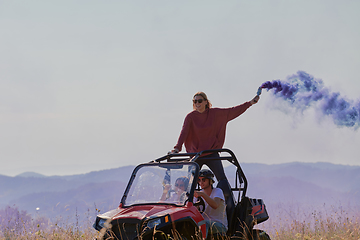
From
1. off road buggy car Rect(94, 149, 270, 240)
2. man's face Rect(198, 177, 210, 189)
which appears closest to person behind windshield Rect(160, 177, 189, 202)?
off road buggy car Rect(94, 149, 270, 240)

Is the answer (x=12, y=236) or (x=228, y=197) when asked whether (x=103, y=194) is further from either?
(x=228, y=197)

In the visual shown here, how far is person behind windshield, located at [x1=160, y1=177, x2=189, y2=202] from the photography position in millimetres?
6172

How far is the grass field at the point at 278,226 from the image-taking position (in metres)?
8.45

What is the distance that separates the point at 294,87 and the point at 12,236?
268 inches

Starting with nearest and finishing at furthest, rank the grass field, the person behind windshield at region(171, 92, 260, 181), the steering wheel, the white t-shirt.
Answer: the white t-shirt < the steering wheel < the person behind windshield at region(171, 92, 260, 181) < the grass field

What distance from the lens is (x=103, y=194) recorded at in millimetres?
55938

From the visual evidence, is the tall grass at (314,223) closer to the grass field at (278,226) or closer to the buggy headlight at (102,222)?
the grass field at (278,226)

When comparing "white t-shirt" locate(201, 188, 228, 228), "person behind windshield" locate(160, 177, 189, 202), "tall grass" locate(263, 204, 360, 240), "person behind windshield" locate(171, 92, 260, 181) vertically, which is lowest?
"tall grass" locate(263, 204, 360, 240)

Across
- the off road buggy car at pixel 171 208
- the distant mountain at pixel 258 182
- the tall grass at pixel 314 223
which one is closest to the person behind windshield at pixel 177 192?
the off road buggy car at pixel 171 208

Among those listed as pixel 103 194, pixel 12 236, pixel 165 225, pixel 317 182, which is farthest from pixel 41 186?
pixel 165 225

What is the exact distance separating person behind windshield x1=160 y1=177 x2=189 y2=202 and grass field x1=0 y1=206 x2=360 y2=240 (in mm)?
2382

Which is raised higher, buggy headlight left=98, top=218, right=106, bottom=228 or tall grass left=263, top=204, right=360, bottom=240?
buggy headlight left=98, top=218, right=106, bottom=228

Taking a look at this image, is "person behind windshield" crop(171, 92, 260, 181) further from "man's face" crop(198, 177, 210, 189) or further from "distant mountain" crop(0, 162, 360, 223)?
"distant mountain" crop(0, 162, 360, 223)

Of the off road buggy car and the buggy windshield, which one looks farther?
the buggy windshield
